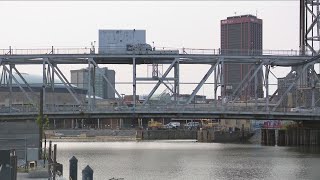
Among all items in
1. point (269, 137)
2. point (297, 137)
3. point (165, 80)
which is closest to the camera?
point (165, 80)

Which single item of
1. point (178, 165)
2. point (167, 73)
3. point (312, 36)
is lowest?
point (178, 165)

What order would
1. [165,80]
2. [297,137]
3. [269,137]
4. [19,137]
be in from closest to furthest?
1. [19,137]
2. [165,80]
3. [297,137]
4. [269,137]

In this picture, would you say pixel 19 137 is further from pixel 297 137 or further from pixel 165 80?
pixel 297 137

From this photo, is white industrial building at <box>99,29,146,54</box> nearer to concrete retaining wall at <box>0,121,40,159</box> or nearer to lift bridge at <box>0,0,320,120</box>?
lift bridge at <box>0,0,320,120</box>

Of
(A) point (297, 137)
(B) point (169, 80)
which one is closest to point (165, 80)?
(B) point (169, 80)

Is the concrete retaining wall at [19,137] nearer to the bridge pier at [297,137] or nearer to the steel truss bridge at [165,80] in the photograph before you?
the steel truss bridge at [165,80]

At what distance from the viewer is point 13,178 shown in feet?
118

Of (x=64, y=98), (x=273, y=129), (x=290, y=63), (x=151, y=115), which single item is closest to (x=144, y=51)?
(x=151, y=115)

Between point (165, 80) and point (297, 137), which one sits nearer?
point (165, 80)

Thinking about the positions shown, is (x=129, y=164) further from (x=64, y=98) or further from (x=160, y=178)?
(x=64, y=98)

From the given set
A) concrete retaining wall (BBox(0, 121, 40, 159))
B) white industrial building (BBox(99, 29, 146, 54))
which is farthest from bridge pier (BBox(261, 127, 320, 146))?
concrete retaining wall (BBox(0, 121, 40, 159))

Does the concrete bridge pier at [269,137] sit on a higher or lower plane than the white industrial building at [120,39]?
lower

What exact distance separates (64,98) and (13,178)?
15173 centimetres

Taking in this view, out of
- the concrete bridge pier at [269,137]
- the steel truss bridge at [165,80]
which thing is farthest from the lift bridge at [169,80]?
the concrete bridge pier at [269,137]
